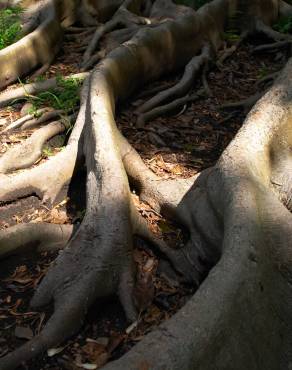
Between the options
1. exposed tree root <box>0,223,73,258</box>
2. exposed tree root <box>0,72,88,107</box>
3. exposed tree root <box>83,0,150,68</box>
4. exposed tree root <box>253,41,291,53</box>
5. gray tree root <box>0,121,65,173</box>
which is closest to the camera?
exposed tree root <box>0,223,73,258</box>

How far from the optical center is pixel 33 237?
3098 mm

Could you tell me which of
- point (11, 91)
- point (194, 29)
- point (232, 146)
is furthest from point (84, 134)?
point (194, 29)

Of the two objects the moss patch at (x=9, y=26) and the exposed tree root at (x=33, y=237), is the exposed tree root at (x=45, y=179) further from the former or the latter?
the moss patch at (x=9, y=26)

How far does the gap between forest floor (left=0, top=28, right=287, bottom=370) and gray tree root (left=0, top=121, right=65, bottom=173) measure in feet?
0.25

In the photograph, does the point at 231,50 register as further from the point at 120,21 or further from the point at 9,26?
the point at 9,26

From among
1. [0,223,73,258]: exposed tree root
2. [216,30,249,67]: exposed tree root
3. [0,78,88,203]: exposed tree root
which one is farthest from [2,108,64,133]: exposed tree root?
[216,30,249,67]: exposed tree root

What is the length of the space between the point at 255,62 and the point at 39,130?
3221mm

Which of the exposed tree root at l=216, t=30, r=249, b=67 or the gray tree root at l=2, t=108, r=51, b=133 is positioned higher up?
the gray tree root at l=2, t=108, r=51, b=133

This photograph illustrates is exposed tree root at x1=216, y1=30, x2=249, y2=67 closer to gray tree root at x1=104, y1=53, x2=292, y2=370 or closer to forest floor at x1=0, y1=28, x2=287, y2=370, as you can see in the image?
forest floor at x1=0, y1=28, x2=287, y2=370

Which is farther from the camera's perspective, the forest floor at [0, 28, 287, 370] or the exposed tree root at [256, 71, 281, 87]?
the exposed tree root at [256, 71, 281, 87]

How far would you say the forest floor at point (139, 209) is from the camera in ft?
8.38

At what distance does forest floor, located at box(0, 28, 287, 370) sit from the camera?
2553 millimetres

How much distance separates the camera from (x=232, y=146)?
2.95 metres

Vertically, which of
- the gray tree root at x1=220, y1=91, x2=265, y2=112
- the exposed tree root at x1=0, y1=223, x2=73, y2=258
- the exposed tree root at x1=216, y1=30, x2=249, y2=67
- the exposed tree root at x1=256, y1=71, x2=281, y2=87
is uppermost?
the exposed tree root at x1=0, y1=223, x2=73, y2=258
